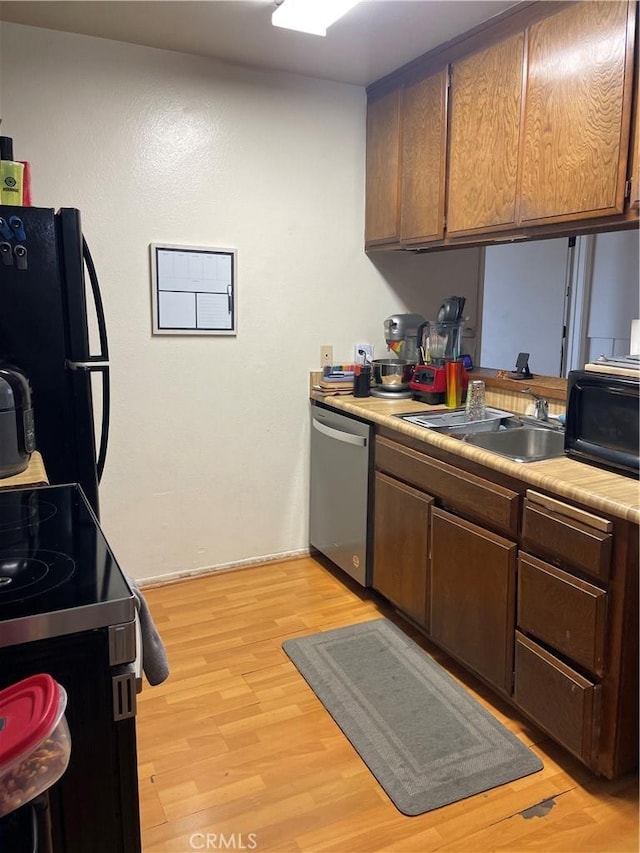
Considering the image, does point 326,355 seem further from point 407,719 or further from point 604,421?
point 407,719

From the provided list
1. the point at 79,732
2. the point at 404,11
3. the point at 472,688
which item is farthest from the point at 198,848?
the point at 404,11

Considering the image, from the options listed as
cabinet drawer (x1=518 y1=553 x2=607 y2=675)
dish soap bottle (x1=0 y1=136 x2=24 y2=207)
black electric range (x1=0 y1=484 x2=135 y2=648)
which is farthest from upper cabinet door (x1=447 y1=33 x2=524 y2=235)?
black electric range (x1=0 y1=484 x2=135 y2=648)

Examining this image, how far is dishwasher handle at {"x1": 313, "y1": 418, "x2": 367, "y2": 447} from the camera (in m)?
2.79

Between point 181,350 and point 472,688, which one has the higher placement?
point 181,350

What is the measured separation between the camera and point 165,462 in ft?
9.87

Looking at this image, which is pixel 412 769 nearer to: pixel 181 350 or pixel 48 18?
pixel 181 350

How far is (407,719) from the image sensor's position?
207 cm

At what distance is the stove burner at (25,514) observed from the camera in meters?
1.35

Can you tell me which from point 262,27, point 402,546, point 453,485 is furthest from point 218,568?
point 262,27

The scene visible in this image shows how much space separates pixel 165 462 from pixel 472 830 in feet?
6.49

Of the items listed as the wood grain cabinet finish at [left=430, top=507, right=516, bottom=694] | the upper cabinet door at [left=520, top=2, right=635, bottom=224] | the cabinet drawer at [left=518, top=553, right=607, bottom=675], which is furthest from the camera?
the wood grain cabinet finish at [left=430, top=507, right=516, bottom=694]

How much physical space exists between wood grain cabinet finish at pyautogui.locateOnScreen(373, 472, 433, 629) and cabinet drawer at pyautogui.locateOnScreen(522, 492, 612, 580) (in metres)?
0.53

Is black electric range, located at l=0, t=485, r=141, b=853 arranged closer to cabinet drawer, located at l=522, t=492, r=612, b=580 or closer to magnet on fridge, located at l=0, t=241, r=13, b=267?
magnet on fridge, located at l=0, t=241, r=13, b=267

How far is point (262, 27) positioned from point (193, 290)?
3.59 ft
